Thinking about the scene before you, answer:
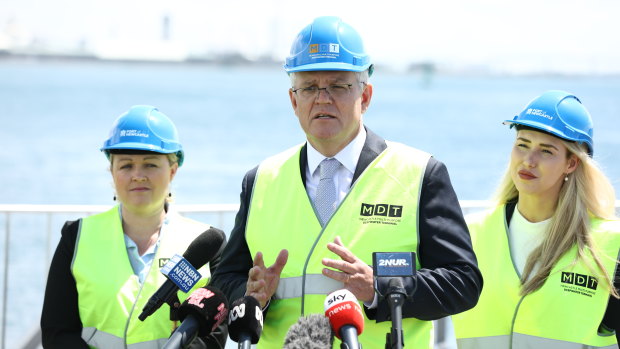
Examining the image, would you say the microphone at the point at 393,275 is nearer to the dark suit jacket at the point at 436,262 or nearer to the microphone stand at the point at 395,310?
the microphone stand at the point at 395,310

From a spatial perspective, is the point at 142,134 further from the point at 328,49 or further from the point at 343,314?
the point at 343,314

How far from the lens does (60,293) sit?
445cm

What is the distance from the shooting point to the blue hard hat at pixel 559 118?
15.0 ft

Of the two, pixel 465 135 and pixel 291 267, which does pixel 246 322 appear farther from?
pixel 465 135

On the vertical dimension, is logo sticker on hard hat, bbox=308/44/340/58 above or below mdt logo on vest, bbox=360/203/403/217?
above

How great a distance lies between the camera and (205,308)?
331 cm

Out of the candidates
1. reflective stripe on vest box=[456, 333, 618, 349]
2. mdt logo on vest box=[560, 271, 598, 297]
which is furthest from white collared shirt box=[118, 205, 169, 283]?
mdt logo on vest box=[560, 271, 598, 297]

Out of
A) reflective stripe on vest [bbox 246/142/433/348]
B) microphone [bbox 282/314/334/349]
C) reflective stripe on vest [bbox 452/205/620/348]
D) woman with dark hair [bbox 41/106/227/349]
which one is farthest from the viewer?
woman with dark hair [bbox 41/106/227/349]

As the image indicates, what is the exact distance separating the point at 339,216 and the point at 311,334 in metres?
1.11

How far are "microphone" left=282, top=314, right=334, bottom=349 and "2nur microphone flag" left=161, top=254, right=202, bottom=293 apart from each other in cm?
69

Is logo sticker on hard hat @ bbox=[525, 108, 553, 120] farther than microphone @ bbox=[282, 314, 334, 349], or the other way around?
logo sticker on hard hat @ bbox=[525, 108, 553, 120]

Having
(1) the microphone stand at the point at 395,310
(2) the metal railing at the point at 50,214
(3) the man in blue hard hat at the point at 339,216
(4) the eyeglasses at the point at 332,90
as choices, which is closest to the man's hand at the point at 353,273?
(3) the man in blue hard hat at the point at 339,216

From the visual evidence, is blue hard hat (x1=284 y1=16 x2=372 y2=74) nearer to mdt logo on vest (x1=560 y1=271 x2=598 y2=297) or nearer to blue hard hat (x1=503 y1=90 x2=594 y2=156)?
blue hard hat (x1=503 y1=90 x2=594 y2=156)

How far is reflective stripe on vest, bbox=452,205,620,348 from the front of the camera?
14.2 feet
